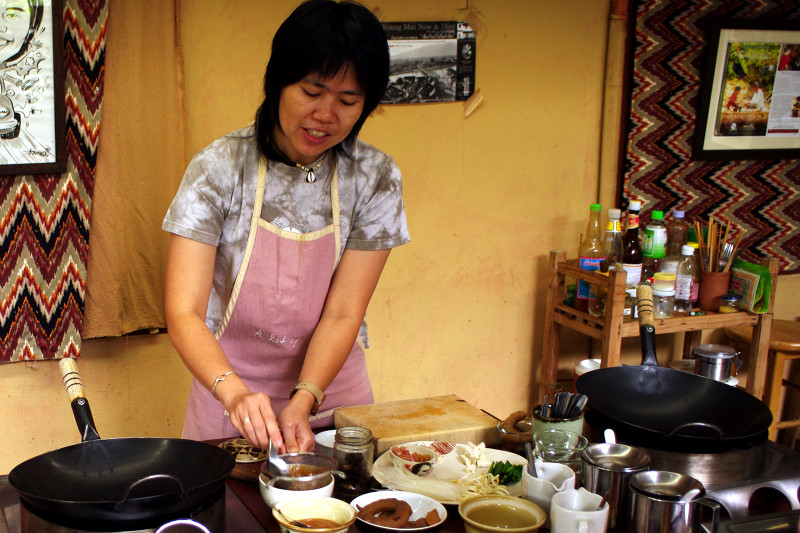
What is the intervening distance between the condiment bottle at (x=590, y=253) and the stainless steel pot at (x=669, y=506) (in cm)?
194

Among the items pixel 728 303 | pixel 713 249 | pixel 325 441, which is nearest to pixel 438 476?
pixel 325 441

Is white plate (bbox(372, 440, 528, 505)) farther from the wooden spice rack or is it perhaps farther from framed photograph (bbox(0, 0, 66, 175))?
framed photograph (bbox(0, 0, 66, 175))

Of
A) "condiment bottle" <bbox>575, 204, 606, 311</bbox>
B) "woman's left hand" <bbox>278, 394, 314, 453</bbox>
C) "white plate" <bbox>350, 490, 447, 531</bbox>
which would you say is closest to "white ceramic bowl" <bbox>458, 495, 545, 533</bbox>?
"white plate" <bbox>350, 490, 447, 531</bbox>

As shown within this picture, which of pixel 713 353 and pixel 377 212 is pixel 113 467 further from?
pixel 713 353

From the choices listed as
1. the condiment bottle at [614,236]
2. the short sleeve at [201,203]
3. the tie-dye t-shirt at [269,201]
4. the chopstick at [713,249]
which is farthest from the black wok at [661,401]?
the chopstick at [713,249]

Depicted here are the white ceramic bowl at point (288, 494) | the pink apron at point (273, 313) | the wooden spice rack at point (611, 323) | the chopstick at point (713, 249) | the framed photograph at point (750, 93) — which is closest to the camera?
the white ceramic bowl at point (288, 494)

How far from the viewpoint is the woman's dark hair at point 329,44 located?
5.11 feet

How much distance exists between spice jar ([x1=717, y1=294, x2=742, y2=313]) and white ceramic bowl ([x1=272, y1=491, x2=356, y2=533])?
2.44m

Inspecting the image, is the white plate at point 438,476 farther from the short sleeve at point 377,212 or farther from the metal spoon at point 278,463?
the short sleeve at point 377,212

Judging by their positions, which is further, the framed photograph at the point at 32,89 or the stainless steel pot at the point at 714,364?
the framed photograph at the point at 32,89

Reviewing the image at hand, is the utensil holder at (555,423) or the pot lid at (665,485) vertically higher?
the utensil holder at (555,423)

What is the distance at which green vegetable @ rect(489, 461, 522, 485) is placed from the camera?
1421 mm

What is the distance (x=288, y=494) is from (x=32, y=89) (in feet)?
6.06

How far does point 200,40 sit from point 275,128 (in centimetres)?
112
